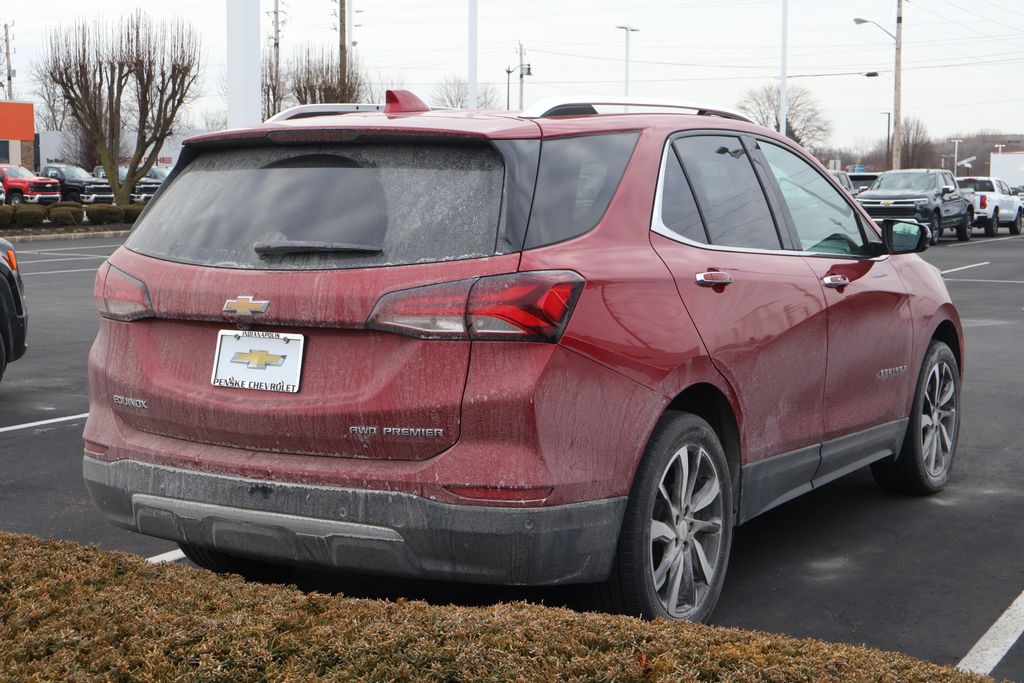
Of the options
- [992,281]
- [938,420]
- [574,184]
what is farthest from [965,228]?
[574,184]

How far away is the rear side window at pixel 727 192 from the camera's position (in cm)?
464

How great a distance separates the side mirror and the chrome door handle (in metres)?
1.66

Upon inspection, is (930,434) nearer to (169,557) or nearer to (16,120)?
(169,557)

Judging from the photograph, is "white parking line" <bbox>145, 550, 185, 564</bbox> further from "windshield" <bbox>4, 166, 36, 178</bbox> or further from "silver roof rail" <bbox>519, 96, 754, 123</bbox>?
"windshield" <bbox>4, 166, 36, 178</bbox>

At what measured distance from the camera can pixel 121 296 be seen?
13.9ft

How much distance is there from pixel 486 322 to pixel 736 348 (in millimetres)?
1188

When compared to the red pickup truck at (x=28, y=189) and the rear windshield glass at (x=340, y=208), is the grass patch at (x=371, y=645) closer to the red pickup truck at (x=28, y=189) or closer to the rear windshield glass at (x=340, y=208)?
the rear windshield glass at (x=340, y=208)

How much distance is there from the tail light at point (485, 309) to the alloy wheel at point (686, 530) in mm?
734

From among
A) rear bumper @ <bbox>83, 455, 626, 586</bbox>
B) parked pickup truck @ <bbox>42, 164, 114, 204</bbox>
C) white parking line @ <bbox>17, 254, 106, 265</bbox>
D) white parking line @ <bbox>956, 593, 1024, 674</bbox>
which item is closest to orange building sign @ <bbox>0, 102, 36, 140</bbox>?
parked pickup truck @ <bbox>42, 164, 114, 204</bbox>

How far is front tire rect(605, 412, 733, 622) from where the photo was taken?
3.95m

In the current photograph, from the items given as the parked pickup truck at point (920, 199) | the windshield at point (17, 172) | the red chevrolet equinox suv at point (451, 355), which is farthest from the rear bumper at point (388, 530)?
the windshield at point (17, 172)

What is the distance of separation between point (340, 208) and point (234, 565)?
1630 mm

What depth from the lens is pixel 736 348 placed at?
4.46 meters

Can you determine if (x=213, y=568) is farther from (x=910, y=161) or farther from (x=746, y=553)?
(x=910, y=161)
